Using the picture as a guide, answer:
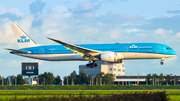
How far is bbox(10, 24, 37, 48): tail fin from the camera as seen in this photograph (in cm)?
5484

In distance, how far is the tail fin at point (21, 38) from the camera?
180 feet

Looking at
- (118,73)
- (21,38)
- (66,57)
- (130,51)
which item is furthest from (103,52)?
(118,73)

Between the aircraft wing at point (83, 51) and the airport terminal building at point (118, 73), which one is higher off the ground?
the aircraft wing at point (83, 51)

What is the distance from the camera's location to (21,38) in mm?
55969

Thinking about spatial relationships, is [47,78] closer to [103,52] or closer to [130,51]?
[103,52]

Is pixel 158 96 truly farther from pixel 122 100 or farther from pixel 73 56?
pixel 73 56

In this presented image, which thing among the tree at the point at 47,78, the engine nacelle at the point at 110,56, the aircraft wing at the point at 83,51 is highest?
the aircraft wing at the point at 83,51

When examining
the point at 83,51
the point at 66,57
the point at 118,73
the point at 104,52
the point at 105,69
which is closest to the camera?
the point at 104,52

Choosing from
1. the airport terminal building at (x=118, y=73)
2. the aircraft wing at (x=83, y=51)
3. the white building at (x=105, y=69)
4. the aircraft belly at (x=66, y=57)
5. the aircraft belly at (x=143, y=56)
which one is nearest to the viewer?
the aircraft wing at (x=83, y=51)

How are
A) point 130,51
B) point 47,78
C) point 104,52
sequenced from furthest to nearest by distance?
point 47,78 < point 104,52 < point 130,51

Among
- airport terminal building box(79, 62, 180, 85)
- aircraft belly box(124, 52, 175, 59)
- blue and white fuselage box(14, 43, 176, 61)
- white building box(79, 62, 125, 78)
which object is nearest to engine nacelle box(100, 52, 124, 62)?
blue and white fuselage box(14, 43, 176, 61)

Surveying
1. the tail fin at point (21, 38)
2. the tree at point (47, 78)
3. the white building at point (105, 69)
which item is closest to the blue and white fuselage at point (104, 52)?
the tail fin at point (21, 38)

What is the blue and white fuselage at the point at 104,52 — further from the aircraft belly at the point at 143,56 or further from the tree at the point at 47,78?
the tree at the point at 47,78

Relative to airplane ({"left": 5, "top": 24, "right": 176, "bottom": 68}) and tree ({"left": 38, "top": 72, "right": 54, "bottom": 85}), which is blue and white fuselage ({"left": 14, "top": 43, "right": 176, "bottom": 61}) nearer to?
airplane ({"left": 5, "top": 24, "right": 176, "bottom": 68})
